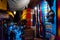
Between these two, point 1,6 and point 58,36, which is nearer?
point 58,36

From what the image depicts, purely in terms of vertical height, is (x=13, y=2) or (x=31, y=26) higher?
(x=13, y=2)

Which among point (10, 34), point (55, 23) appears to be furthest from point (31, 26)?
point (55, 23)

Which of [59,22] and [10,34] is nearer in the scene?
Answer: [59,22]

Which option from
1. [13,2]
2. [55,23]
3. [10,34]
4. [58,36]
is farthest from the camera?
[10,34]

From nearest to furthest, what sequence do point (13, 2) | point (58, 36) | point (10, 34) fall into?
point (58, 36)
point (13, 2)
point (10, 34)

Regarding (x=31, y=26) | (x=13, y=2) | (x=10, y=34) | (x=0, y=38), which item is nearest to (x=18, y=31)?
(x=10, y=34)

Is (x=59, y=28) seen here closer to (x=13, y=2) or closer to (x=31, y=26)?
(x=13, y=2)

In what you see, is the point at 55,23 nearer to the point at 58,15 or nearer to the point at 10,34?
the point at 58,15

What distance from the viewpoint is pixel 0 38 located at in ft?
34.9

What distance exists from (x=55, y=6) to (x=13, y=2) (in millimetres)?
1600

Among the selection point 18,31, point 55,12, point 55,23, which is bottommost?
point 18,31

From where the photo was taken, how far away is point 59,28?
13.3 ft

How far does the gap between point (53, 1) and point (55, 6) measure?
277 mm

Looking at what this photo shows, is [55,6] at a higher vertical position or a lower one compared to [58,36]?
higher
